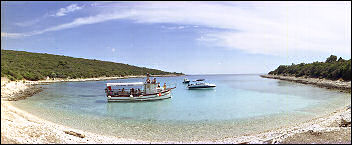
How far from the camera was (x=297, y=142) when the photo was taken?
8109mm

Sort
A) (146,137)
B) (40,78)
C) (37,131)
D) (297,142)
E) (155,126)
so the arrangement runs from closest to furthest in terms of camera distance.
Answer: (297,142) → (37,131) → (146,137) → (155,126) → (40,78)

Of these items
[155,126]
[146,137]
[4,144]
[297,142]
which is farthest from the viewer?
[155,126]

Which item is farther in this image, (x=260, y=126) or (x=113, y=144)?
(x=260, y=126)

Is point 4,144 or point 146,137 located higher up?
point 4,144

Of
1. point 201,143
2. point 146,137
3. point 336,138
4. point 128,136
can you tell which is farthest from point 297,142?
point 128,136

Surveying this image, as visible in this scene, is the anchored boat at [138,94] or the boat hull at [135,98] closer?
the boat hull at [135,98]

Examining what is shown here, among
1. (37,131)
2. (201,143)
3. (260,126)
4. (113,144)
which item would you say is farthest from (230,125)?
(37,131)

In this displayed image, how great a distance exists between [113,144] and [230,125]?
6.65 metres

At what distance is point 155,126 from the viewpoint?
1182 cm

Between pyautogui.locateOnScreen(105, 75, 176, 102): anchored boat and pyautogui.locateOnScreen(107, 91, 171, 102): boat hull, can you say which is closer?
pyautogui.locateOnScreen(107, 91, 171, 102): boat hull

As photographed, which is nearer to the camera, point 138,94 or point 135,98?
point 135,98

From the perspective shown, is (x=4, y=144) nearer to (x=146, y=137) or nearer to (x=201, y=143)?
(x=146, y=137)

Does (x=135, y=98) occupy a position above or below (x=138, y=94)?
below

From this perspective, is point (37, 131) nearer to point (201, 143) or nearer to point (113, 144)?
point (113, 144)
